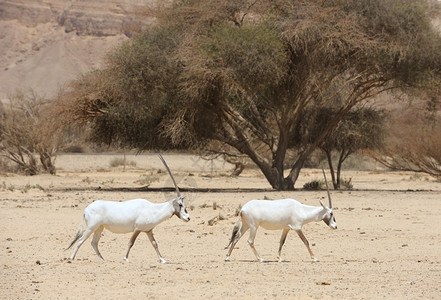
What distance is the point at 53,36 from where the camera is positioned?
422 feet

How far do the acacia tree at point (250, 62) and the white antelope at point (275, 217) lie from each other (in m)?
15.1

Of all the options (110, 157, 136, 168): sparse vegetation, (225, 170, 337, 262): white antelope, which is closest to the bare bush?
(225, 170, 337, 262): white antelope

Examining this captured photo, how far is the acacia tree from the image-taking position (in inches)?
1095

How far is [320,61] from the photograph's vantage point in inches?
1161

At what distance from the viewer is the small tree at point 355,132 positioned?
33.2 metres

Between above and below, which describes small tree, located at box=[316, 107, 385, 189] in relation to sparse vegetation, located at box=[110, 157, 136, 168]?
above

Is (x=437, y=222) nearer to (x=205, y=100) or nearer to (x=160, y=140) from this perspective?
(x=205, y=100)

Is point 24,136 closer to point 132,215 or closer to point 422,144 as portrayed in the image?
point 422,144

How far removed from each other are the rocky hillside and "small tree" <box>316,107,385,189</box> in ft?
288

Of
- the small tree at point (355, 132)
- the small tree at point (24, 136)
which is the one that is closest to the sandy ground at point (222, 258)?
the small tree at point (355, 132)

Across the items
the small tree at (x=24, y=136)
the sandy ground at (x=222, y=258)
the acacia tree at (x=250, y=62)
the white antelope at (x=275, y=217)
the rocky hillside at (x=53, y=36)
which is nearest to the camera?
the sandy ground at (x=222, y=258)

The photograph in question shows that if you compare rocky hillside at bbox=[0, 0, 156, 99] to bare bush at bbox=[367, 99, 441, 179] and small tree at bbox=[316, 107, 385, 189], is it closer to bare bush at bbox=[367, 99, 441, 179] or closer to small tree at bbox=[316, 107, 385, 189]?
bare bush at bbox=[367, 99, 441, 179]

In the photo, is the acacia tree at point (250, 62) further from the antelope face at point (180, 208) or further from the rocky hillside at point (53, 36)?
the rocky hillside at point (53, 36)

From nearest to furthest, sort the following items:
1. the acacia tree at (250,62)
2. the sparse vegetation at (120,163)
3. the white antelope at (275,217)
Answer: the white antelope at (275,217), the acacia tree at (250,62), the sparse vegetation at (120,163)
